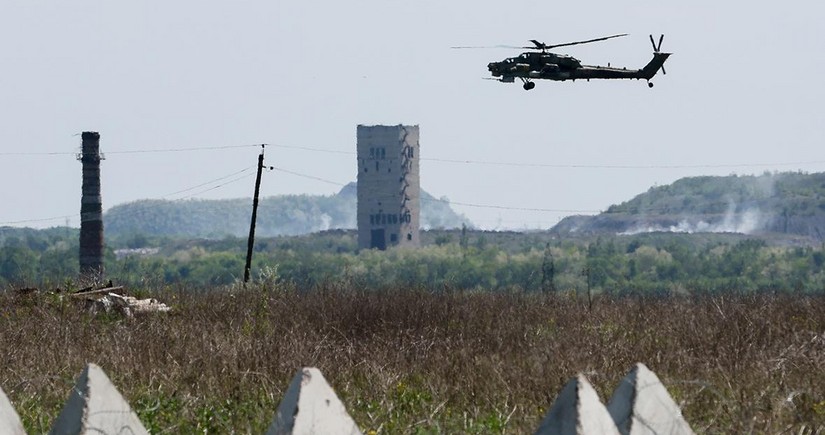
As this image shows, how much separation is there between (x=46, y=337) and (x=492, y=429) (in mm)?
7631

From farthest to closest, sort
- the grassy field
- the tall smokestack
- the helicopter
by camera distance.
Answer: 1. the tall smokestack
2. the helicopter
3. the grassy field

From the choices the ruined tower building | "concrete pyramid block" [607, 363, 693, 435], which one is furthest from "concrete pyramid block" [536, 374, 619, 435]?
the ruined tower building

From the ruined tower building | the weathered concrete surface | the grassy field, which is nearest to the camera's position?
the weathered concrete surface

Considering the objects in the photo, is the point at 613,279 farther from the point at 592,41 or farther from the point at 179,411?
the point at 179,411

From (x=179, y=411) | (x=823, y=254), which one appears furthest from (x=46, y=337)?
(x=823, y=254)

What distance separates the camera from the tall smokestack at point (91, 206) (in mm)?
50562

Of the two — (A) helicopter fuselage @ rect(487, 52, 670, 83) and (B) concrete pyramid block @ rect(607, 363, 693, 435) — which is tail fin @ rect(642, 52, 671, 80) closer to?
(A) helicopter fuselage @ rect(487, 52, 670, 83)

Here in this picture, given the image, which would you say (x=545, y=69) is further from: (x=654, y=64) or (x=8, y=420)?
(x=8, y=420)

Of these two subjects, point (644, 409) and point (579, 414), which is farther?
point (644, 409)

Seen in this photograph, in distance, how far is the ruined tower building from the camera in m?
168

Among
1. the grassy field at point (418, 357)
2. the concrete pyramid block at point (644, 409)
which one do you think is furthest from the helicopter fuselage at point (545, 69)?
the concrete pyramid block at point (644, 409)

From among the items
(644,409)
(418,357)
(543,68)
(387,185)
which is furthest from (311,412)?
(387,185)

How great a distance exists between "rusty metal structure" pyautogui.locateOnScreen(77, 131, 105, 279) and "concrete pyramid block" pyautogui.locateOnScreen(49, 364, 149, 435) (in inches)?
1834

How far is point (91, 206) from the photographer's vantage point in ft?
167
